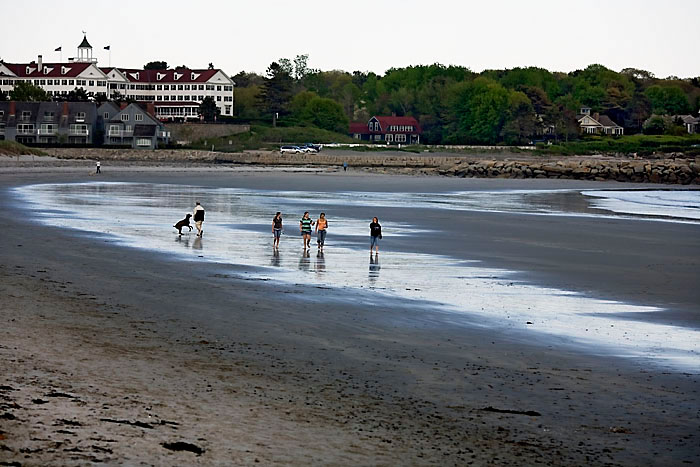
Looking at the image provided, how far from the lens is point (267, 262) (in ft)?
81.7

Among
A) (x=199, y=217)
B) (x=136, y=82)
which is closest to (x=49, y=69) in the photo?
(x=136, y=82)

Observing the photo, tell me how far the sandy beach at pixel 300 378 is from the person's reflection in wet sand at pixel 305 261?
1.80 meters

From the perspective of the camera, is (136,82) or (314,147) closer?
(314,147)

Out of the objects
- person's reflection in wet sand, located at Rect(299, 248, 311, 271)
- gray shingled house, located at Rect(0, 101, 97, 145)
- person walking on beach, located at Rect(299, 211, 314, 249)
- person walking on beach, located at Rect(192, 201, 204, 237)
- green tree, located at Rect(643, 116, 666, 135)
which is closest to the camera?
person's reflection in wet sand, located at Rect(299, 248, 311, 271)

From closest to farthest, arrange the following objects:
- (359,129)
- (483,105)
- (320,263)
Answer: (320,263) < (483,105) < (359,129)

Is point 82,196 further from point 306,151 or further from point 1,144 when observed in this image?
point 306,151

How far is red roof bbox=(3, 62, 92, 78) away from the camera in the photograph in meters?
162

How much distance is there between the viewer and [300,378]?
480 inches

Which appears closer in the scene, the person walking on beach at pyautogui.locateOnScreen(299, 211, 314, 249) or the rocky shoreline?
the person walking on beach at pyautogui.locateOnScreen(299, 211, 314, 249)

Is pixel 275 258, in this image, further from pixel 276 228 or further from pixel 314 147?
pixel 314 147

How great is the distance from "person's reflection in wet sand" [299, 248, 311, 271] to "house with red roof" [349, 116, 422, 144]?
13419cm

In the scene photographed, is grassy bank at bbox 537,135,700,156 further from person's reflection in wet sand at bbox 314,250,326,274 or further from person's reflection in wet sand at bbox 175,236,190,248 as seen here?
person's reflection in wet sand at bbox 314,250,326,274

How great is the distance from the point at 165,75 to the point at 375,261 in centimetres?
15047

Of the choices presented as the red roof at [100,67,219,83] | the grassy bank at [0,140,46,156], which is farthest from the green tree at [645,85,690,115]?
the grassy bank at [0,140,46,156]
